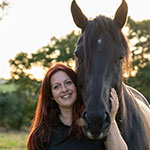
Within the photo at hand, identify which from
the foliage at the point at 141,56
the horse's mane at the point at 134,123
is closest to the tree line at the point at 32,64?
the foliage at the point at 141,56

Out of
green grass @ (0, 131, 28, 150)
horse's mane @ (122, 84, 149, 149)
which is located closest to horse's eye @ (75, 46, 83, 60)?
horse's mane @ (122, 84, 149, 149)

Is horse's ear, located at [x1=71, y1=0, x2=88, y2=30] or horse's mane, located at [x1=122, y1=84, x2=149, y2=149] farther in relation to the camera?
horse's mane, located at [x1=122, y1=84, x2=149, y2=149]

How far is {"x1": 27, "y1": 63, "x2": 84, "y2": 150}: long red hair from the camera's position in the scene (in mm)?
3090

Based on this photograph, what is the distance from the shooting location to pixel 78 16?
3.08 metres

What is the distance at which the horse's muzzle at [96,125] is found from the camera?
231 cm

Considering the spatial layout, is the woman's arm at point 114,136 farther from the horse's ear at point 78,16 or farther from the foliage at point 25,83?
the foliage at point 25,83

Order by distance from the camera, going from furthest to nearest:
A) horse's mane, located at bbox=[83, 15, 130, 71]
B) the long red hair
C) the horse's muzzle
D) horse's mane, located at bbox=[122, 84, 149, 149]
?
horse's mane, located at bbox=[122, 84, 149, 149] → the long red hair → horse's mane, located at bbox=[83, 15, 130, 71] → the horse's muzzle

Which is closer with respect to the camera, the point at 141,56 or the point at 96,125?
the point at 96,125

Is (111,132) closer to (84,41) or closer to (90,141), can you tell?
(90,141)

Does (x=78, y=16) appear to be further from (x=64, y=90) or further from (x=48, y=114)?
(x=48, y=114)

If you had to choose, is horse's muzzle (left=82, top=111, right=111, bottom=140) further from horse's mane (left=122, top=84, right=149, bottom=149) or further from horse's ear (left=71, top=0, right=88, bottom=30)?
horse's ear (left=71, top=0, right=88, bottom=30)

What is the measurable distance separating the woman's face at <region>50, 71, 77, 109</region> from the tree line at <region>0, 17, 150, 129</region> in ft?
60.9

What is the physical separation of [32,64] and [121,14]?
69.3 ft

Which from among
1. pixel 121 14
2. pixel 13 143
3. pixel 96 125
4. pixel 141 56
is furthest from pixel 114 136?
pixel 141 56
